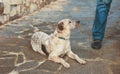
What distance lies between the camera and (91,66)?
5.36 metres

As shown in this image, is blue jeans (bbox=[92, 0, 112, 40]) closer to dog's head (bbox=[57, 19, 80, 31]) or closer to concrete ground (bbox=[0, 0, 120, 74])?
concrete ground (bbox=[0, 0, 120, 74])

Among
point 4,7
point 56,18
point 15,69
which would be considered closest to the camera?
point 15,69

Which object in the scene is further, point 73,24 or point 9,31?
point 9,31

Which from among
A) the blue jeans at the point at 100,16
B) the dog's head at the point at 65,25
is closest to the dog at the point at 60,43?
the dog's head at the point at 65,25

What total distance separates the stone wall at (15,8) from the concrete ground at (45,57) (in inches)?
5.8

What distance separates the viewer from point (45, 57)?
18.7 ft

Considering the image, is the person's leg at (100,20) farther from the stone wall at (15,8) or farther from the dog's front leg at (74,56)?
the stone wall at (15,8)

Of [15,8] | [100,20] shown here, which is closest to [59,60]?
[100,20]

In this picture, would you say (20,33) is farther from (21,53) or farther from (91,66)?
(91,66)

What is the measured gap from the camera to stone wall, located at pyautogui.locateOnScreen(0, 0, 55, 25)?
313 inches

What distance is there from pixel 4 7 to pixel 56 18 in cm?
138

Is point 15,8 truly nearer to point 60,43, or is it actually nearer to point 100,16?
point 100,16

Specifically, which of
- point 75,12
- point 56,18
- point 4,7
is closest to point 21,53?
point 4,7

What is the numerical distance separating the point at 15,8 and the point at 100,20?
3106 mm
